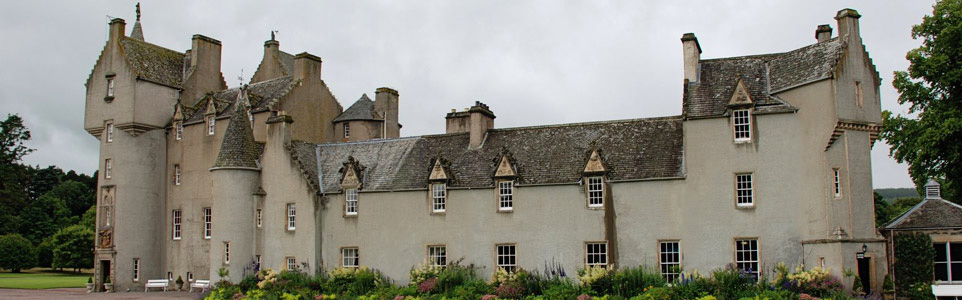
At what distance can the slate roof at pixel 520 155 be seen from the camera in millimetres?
30500

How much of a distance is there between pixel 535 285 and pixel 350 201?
1065cm

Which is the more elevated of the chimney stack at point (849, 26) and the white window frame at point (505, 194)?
the chimney stack at point (849, 26)

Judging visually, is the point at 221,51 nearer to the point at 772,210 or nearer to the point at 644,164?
the point at 644,164

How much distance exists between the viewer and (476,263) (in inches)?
1272

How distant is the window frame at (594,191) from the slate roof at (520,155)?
1.37 feet

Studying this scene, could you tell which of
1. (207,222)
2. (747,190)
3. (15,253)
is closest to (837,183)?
(747,190)

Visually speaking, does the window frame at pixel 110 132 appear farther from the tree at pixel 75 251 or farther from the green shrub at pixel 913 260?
the green shrub at pixel 913 260

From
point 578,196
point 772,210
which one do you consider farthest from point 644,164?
point 772,210

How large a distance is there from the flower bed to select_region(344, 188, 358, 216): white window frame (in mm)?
2749

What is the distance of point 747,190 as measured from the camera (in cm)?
2834

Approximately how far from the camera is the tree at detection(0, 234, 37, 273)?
72.3 m

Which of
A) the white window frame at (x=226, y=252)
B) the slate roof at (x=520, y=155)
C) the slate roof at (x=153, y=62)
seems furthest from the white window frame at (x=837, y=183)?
the slate roof at (x=153, y=62)

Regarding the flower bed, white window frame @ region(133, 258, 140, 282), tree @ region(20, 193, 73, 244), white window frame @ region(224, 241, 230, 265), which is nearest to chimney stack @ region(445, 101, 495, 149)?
the flower bed

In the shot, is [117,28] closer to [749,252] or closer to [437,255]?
[437,255]
